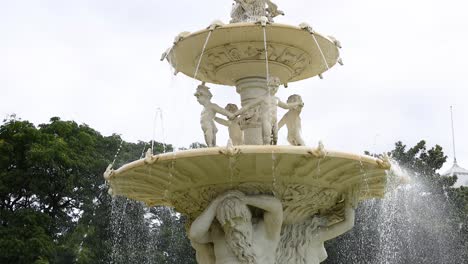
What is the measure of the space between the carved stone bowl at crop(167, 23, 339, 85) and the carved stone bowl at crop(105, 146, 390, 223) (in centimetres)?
188

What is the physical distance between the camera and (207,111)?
371 inches

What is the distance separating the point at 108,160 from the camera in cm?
3116

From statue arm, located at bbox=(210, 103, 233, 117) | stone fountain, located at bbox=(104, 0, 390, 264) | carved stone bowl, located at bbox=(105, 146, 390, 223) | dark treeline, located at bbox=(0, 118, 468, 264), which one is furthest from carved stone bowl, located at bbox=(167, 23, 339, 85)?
dark treeline, located at bbox=(0, 118, 468, 264)

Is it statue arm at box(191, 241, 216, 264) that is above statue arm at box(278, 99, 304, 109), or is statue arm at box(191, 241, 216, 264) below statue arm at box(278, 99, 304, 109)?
below

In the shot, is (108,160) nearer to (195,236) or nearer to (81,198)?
(81,198)

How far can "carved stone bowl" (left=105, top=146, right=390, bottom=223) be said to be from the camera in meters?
7.71

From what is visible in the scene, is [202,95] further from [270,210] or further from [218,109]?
[270,210]

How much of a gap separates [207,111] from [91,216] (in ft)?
67.3

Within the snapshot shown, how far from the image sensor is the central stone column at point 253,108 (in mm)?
9562

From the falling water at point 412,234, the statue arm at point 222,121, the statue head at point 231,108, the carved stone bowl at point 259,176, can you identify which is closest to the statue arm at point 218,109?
the statue head at point 231,108

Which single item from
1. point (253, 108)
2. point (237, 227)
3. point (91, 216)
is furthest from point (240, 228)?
point (91, 216)

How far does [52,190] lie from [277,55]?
64.4ft

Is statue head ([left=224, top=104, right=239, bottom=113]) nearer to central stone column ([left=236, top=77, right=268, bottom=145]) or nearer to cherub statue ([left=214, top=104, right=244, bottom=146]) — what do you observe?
cherub statue ([left=214, top=104, right=244, bottom=146])

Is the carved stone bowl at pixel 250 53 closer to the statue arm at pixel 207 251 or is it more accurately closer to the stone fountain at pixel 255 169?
the stone fountain at pixel 255 169
